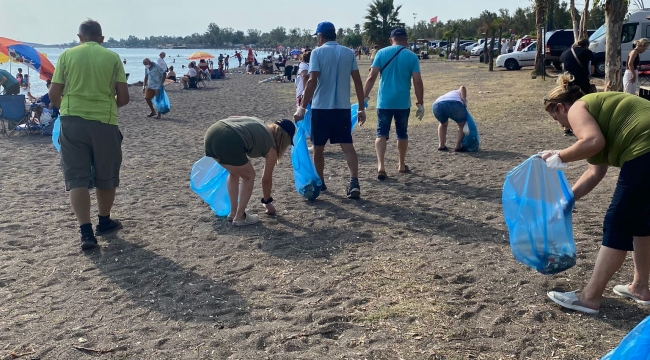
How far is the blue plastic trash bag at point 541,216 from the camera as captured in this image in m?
3.66

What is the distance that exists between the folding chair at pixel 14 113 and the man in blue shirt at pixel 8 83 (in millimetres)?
1350

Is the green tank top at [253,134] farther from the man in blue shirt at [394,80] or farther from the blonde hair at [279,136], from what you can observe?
the man in blue shirt at [394,80]

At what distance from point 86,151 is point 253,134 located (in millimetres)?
1360

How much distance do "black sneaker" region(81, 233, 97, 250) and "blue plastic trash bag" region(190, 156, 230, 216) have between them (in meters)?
1.14

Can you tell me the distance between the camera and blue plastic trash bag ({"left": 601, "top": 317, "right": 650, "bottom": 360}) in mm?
2061

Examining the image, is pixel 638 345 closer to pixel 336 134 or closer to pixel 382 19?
pixel 336 134

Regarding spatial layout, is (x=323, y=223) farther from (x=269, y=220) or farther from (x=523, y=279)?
(x=523, y=279)

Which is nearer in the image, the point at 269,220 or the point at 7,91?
the point at 269,220

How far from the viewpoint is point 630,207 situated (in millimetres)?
3219

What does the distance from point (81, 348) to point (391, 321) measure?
172 centimetres

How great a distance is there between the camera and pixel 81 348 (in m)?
3.25

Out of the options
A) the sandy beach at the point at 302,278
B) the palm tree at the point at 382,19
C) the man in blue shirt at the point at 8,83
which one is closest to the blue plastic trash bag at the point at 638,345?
the sandy beach at the point at 302,278

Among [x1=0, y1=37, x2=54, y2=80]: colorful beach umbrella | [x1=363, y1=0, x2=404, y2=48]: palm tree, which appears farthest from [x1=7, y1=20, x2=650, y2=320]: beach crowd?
[x1=363, y1=0, x2=404, y2=48]: palm tree

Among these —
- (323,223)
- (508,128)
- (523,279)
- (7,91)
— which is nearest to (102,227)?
(323,223)
